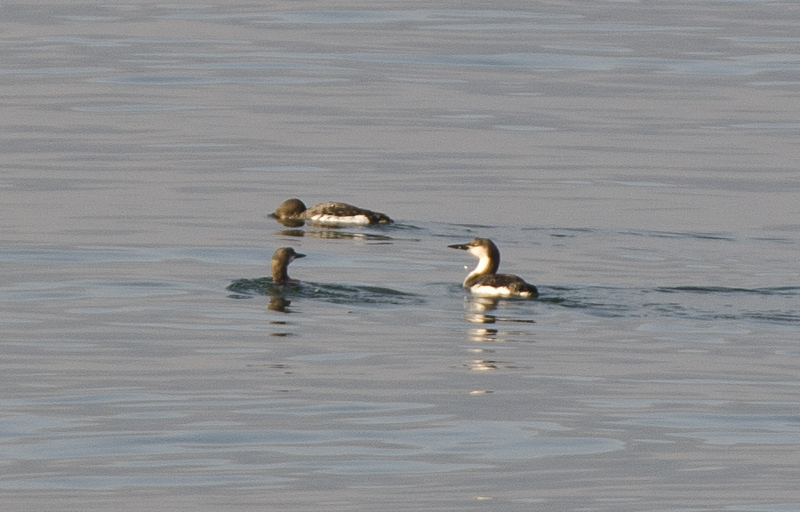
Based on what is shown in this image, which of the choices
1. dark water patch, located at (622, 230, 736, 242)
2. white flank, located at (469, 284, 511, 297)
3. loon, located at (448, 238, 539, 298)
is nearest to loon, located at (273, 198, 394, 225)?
dark water patch, located at (622, 230, 736, 242)

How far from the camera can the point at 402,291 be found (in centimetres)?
1906

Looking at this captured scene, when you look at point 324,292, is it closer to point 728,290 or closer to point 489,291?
point 489,291

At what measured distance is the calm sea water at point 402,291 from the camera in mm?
12023

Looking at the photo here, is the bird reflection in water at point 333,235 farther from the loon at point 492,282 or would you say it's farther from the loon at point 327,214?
the loon at point 492,282

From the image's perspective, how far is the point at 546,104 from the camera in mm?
40219

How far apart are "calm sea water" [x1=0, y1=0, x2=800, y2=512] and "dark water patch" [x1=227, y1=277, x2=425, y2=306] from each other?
0.07m

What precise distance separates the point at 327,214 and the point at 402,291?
6.69m

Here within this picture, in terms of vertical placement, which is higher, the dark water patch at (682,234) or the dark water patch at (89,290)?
the dark water patch at (682,234)

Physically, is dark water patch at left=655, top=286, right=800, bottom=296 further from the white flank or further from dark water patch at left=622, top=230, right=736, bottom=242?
dark water patch at left=622, top=230, right=736, bottom=242

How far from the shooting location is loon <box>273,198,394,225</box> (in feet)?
80.7

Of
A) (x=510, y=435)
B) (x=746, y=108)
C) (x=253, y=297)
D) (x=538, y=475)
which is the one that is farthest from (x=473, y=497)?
(x=746, y=108)

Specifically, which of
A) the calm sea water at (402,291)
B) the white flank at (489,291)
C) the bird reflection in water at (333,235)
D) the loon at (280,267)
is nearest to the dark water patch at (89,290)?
the calm sea water at (402,291)

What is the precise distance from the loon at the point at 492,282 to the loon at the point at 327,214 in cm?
432

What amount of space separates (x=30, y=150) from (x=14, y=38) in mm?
22839
